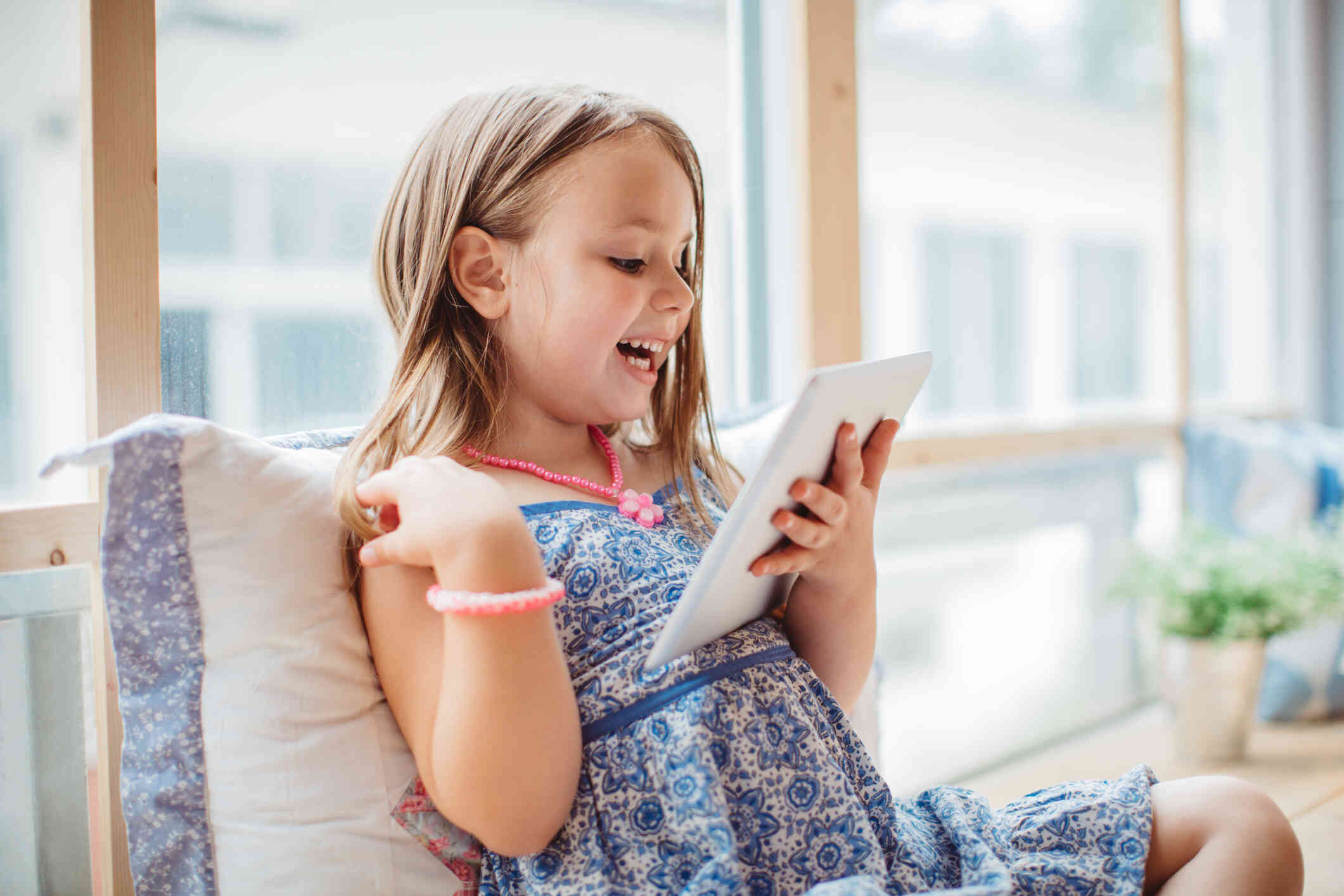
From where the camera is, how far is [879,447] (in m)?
0.90

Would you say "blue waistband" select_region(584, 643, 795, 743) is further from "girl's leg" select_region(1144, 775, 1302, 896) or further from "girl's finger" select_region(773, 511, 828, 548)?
"girl's leg" select_region(1144, 775, 1302, 896)

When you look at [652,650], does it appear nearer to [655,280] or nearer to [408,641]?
[408,641]

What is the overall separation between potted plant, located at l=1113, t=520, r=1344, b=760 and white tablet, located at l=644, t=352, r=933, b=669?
4.36 feet

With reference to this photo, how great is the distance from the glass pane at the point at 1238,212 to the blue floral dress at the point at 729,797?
228 cm

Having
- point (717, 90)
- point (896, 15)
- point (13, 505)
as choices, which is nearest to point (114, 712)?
point (13, 505)

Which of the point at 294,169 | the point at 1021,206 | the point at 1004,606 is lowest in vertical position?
the point at 1004,606

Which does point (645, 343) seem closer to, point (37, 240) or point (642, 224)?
point (642, 224)

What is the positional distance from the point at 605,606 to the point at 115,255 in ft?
1.78

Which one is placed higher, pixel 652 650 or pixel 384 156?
pixel 384 156

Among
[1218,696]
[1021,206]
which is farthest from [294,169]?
[1021,206]

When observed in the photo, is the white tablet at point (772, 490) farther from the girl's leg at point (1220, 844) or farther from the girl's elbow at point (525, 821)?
the girl's leg at point (1220, 844)

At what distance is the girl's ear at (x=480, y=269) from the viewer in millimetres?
948

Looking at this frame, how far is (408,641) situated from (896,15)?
5.40 ft

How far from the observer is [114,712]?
923mm
